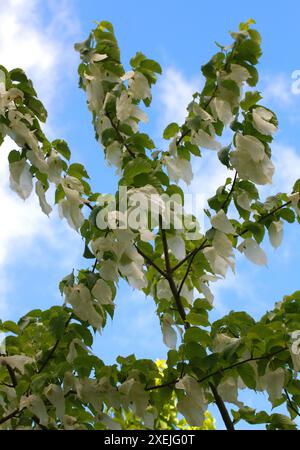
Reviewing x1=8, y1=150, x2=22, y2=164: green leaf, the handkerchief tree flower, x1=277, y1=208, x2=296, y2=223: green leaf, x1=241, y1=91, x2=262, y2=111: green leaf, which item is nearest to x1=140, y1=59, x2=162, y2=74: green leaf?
the handkerchief tree flower

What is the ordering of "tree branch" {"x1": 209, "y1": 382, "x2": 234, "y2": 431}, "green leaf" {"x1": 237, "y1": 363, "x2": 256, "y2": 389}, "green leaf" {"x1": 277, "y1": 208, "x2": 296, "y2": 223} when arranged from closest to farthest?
"green leaf" {"x1": 237, "y1": 363, "x2": 256, "y2": 389}
"tree branch" {"x1": 209, "y1": 382, "x2": 234, "y2": 431}
"green leaf" {"x1": 277, "y1": 208, "x2": 296, "y2": 223}

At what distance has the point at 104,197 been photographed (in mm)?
2021

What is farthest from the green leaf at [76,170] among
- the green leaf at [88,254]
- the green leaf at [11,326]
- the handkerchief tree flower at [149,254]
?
the green leaf at [11,326]

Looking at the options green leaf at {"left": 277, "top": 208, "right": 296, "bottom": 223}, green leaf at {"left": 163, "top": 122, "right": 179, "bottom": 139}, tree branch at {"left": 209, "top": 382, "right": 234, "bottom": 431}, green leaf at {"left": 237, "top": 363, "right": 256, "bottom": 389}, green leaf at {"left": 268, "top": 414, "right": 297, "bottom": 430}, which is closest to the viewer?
green leaf at {"left": 237, "top": 363, "right": 256, "bottom": 389}

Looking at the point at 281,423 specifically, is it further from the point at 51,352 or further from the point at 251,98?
the point at 251,98

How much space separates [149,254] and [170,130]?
476 mm

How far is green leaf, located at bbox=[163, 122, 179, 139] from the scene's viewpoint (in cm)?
239

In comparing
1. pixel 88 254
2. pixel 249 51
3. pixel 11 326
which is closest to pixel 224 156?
pixel 249 51

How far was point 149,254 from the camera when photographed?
235cm

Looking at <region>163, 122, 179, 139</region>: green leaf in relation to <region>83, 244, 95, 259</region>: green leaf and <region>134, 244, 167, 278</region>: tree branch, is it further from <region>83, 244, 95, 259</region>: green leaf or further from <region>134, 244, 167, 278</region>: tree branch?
<region>83, 244, 95, 259</region>: green leaf

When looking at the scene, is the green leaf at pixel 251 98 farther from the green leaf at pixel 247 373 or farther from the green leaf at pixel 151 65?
the green leaf at pixel 247 373

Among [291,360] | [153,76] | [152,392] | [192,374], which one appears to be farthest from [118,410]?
[153,76]

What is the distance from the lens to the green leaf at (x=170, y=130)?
2387 mm
